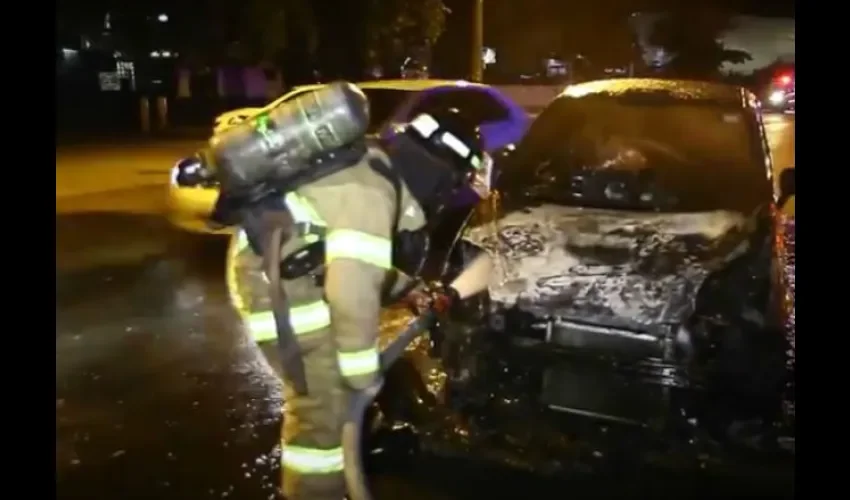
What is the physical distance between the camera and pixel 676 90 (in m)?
6.37

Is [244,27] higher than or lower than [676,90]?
higher

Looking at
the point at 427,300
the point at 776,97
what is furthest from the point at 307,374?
the point at 776,97

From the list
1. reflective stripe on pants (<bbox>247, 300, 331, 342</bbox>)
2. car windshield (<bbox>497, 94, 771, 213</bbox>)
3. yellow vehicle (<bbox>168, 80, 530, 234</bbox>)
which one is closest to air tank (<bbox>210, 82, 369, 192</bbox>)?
reflective stripe on pants (<bbox>247, 300, 331, 342</bbox>)

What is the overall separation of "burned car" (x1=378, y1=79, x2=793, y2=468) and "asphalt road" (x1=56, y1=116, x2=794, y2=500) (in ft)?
0.99

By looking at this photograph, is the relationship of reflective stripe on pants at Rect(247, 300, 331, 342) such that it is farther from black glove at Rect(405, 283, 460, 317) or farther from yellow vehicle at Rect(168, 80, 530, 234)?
yellow vehicle at Rect(168, 80, 530, 234)

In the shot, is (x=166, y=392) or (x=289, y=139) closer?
(x=289, y=139)

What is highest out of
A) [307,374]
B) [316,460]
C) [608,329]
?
[307,374]

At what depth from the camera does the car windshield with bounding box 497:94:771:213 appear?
18.5 feet

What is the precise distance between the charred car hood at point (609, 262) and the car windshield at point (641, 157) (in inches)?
15.4

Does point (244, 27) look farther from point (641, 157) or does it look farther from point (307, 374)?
point (307, 374)

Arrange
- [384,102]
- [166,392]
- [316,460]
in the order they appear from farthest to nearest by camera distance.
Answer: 1. [384,102]
2. [166,392]
3. [316,460]

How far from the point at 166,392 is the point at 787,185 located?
3458 mm
